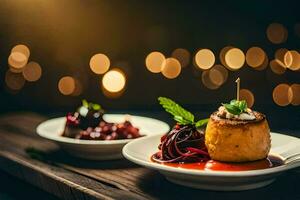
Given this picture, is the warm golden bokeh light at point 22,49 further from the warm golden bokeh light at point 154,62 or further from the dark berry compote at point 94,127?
the dark berry compote at point 94,127

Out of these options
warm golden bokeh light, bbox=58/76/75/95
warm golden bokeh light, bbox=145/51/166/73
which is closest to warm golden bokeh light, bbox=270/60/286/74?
warm golden bokeh light, bbox=145/51/166/73

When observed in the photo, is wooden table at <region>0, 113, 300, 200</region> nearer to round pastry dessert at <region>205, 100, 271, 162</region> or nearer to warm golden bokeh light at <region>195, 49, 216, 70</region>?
round pastry dessert at <region>205, 100, 271, 162</region>

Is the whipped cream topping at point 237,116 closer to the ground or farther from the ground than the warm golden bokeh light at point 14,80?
farther from the ground

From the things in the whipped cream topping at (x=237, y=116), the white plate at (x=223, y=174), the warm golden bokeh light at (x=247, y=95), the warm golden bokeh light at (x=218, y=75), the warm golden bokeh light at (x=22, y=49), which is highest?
the warm golden bokeh light at (x=22, y=49)

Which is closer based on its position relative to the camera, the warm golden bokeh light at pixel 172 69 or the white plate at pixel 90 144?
the white plate at pixel 90 144

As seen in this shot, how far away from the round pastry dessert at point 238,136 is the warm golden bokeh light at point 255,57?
6.86 feet

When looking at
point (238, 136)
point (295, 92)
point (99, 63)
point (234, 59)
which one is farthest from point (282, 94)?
point (238, 136)

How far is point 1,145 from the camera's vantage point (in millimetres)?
2131

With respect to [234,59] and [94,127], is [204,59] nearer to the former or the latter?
[234,59]

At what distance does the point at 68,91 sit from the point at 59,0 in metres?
0.61

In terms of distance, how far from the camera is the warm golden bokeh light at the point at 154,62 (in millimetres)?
3680

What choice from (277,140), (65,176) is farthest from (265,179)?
(65,176)

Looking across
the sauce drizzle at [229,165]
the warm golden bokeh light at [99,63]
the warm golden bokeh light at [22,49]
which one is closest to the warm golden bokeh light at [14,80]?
the warm golden bokeh light at [22,49]

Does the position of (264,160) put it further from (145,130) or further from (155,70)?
(155,70)
